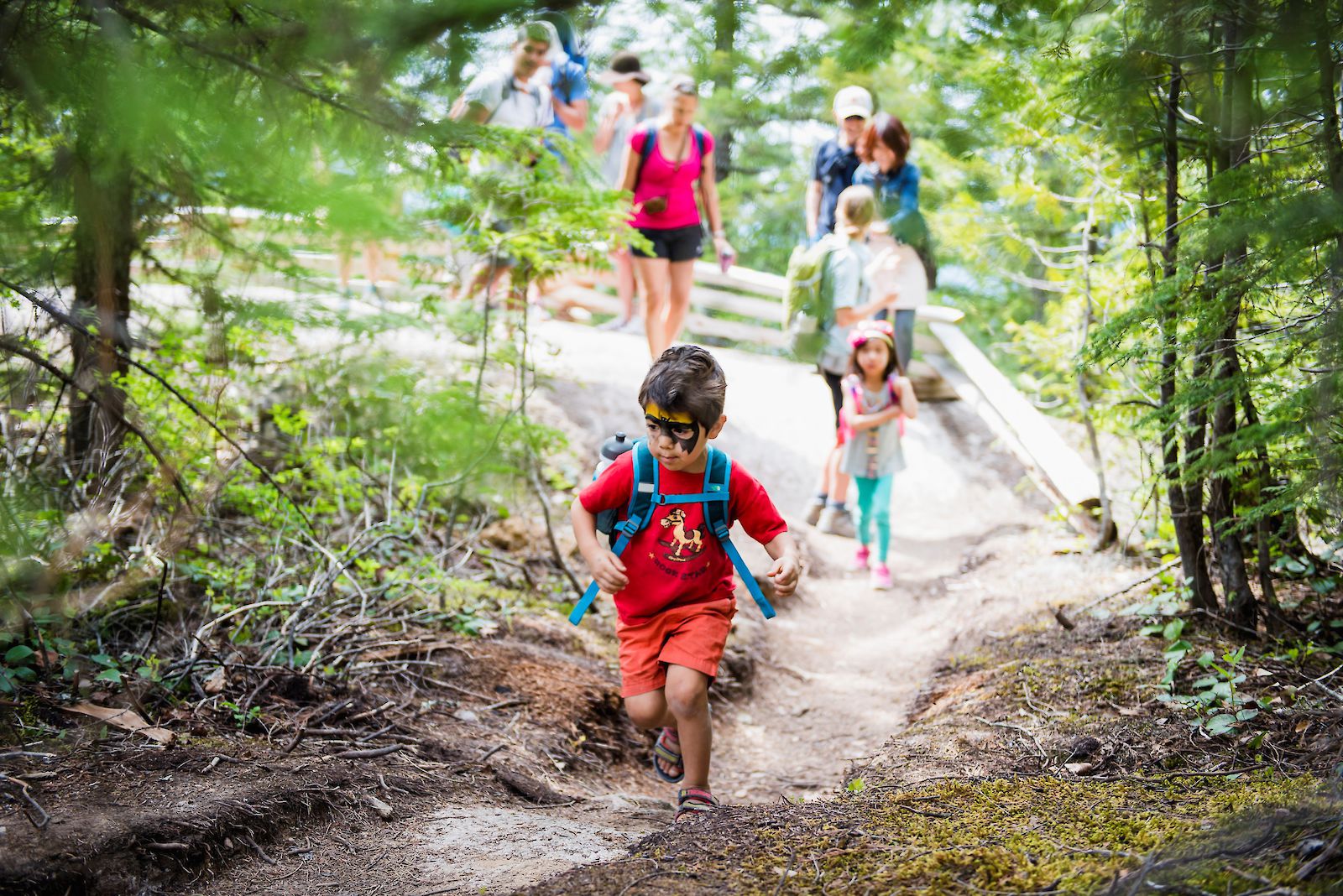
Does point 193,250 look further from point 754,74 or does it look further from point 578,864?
point 578,864

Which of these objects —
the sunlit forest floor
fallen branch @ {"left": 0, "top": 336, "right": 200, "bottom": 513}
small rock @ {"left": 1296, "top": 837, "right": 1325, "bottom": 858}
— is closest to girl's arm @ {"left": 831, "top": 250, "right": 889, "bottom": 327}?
the sunlit forest floor

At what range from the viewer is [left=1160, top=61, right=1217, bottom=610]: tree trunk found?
370 cm

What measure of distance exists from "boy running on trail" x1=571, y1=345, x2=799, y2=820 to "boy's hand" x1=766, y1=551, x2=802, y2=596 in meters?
0.01

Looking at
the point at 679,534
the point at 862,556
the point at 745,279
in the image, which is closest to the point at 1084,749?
the point at 679,534

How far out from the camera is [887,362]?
7133mm

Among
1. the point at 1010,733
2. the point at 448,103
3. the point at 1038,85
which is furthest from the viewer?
the point at 1038,85

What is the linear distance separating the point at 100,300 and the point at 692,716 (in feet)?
7.90

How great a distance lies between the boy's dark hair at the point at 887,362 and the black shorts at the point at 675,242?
4.32 feet

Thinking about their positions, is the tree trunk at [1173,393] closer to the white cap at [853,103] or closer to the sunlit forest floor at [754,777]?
the sunlit forest floor at [754,777]

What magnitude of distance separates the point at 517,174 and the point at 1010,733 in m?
3.17

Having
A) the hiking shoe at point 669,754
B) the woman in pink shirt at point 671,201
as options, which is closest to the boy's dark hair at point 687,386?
the hiking shoe at point 669,754

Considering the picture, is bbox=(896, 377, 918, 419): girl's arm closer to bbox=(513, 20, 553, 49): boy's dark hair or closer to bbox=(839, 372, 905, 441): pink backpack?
bbox=(839, 372, 905, 441): pink backpack

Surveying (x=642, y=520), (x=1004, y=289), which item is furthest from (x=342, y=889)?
(x=1004, y=289)

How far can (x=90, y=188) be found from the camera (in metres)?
2.77
